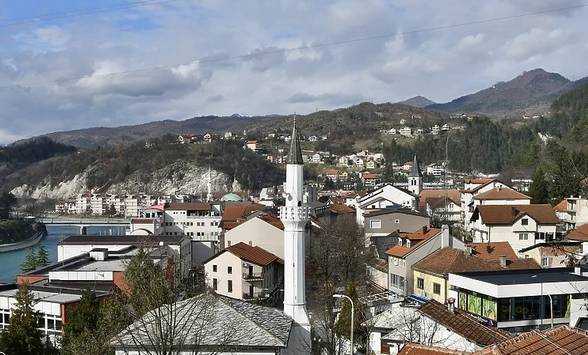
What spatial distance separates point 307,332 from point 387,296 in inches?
300

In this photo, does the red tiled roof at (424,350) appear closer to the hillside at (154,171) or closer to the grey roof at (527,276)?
the grey roof at (527,276)

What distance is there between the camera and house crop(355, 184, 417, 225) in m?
57.1

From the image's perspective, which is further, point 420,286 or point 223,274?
point 223,274

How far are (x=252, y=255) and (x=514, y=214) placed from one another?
14.5 metres

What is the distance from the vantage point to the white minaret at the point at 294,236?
19.8 metres

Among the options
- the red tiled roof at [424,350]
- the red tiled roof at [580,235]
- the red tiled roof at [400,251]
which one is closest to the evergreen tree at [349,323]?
the red tiled roof at [424,350]

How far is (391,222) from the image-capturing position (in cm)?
4541

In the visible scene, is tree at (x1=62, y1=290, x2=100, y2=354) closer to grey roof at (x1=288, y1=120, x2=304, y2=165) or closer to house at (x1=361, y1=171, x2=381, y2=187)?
grey roof at (x1=288, y1=120, x2=304, y2=165)

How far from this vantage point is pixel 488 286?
20.0m

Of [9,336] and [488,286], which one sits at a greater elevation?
[488,286]

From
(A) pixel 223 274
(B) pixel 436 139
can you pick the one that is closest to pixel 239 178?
(B) pixel 436 139

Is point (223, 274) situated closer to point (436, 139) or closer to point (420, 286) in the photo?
point (420, 286)

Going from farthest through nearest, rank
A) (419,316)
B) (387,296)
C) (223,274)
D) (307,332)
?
(223,274) → (387,296) → (307,332) → (419,316)

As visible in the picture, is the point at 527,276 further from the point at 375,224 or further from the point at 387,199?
the point at 387,199
